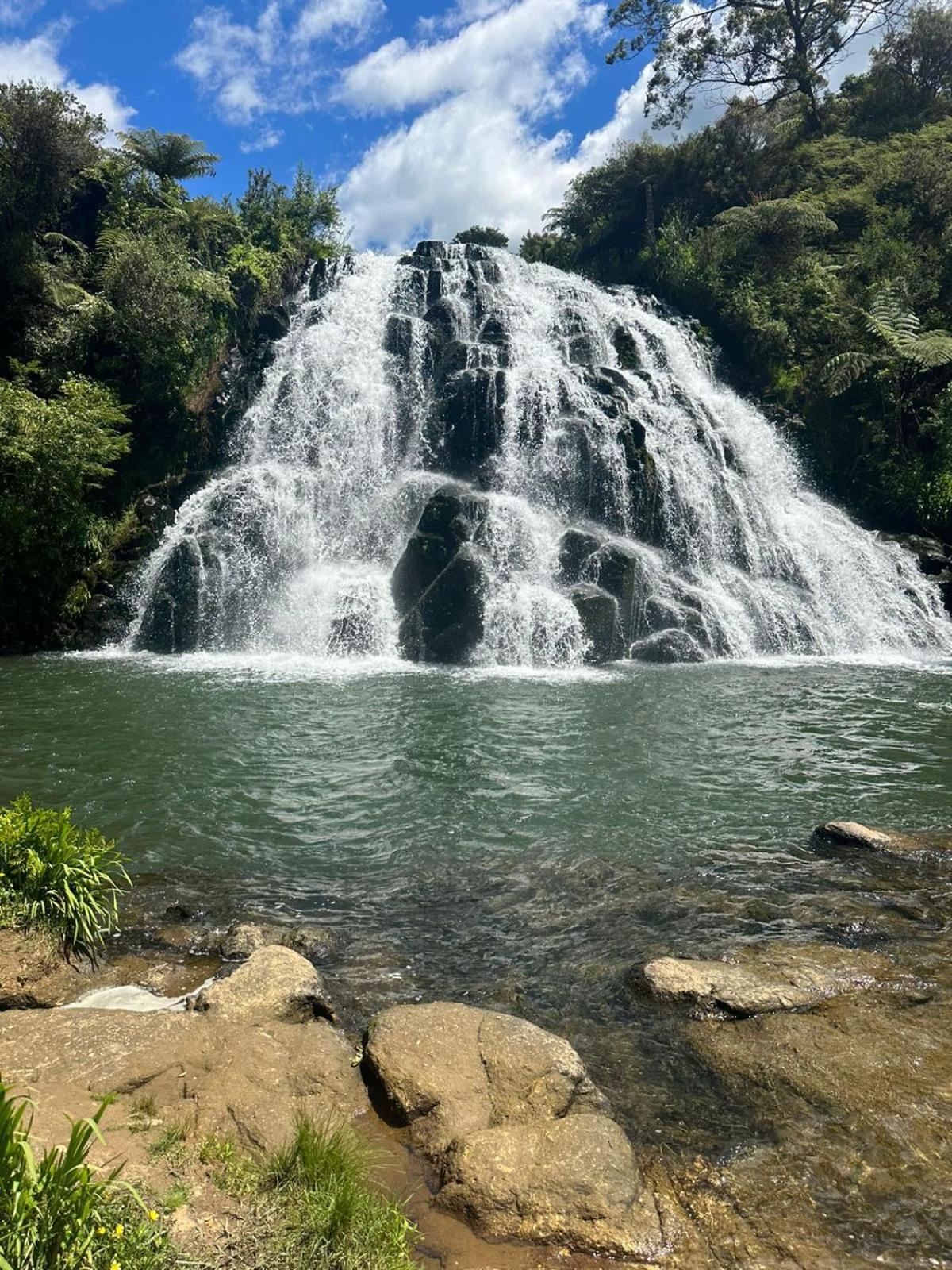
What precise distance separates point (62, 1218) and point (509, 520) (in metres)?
20.5

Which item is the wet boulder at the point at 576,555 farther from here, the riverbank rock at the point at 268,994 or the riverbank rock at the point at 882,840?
the riverbank rock at the point at 268,994

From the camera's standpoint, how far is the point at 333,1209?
10.8 feet

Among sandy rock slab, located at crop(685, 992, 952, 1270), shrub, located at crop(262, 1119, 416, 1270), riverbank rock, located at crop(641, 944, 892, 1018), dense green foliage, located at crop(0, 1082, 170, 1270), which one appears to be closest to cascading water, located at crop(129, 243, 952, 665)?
riverbank rock, located at crop(641, 944, 892, 1018)

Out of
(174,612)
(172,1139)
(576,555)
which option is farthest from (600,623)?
(172,1139)

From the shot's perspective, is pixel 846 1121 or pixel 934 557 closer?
pixel 846 1121

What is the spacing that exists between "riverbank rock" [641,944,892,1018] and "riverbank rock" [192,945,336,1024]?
242 cm

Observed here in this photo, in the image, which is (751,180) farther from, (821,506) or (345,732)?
(345,732)

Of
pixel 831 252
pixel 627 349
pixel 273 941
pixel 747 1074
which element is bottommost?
pixel 747 1074

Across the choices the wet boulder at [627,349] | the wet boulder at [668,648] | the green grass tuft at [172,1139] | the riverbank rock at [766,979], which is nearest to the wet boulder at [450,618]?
the wet boulder at [668,648]

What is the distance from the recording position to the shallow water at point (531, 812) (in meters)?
6.12

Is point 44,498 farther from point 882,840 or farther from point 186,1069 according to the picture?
point 882,840

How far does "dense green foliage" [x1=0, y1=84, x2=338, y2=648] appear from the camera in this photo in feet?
67.1

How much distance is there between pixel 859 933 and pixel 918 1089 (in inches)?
83.5

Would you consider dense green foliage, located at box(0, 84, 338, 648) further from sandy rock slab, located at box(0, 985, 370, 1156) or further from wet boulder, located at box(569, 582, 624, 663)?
sandy rock slab, located at box(0, 985, 370, 1156)
